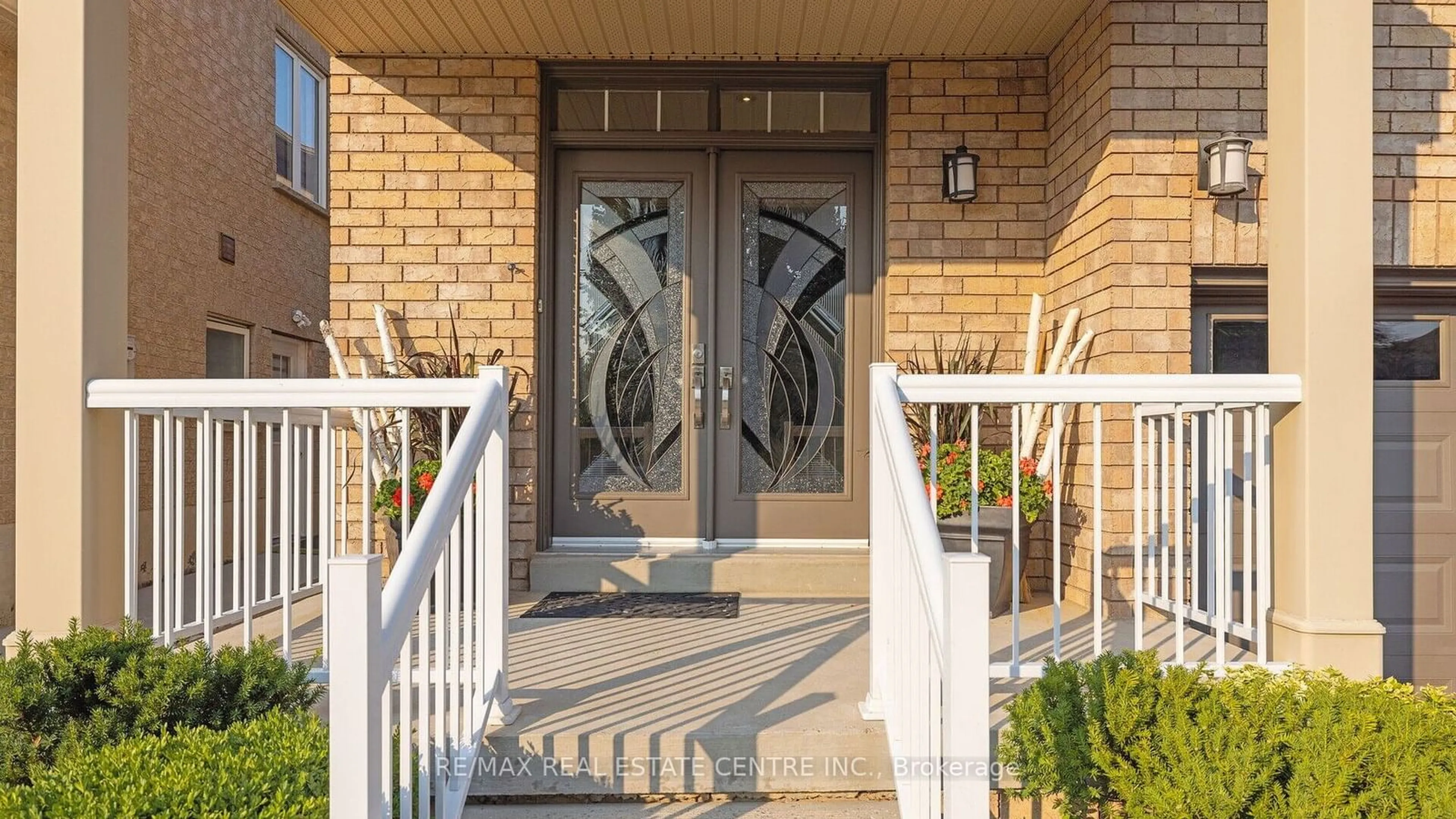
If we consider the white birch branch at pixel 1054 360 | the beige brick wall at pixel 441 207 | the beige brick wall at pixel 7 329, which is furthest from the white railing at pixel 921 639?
the beige brick wall at pixel 7 329

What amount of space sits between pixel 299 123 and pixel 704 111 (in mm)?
4531

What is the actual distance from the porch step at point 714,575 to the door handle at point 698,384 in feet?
2.27

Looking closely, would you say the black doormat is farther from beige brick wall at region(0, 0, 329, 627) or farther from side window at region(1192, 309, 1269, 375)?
beige brick wall at region(0, 0, 329, 627)

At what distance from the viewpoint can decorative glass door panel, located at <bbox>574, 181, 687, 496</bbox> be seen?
4652mm

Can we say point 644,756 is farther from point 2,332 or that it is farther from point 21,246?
point 2,332

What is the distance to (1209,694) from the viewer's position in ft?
6.49

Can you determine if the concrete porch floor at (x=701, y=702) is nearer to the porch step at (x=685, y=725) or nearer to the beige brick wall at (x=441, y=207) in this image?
the porch step at (x=685, y=725)

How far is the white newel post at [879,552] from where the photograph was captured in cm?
251

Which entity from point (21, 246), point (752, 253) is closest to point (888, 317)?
point (752, 253)

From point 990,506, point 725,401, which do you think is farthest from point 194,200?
point 990,506

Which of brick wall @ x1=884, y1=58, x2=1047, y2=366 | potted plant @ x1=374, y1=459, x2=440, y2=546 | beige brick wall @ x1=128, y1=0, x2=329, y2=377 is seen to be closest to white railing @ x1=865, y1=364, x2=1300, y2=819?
brick wall @ x1=884, y1=58, x2=1047, y2=366

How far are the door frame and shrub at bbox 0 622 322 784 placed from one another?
8.12ft

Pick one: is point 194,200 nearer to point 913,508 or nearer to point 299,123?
point 299,123

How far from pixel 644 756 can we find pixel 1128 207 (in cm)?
291
